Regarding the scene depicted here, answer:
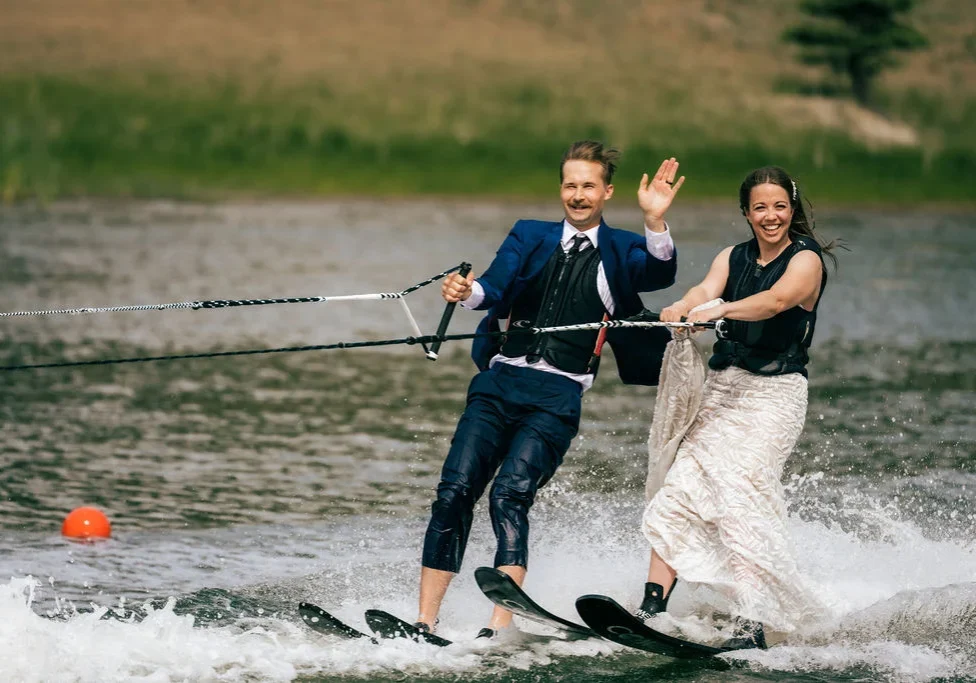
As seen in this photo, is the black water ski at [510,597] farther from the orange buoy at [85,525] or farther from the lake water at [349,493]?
the orange buoy at [85,525]

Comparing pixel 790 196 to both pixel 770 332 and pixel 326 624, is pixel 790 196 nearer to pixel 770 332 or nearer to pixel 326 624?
pixel 770 332

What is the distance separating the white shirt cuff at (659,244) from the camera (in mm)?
7367

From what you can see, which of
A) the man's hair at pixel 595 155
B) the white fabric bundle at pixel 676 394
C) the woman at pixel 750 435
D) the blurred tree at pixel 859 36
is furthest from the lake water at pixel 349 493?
the blurred tree at pixel 859 36

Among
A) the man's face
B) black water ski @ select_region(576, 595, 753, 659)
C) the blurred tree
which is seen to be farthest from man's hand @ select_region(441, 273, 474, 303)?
the blurred tree

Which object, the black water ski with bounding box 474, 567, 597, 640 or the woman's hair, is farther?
the woman's hair

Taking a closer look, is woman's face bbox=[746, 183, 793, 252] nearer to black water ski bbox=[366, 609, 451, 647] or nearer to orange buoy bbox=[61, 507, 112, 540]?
black water ski bbox=[366, 609, 451, 647]

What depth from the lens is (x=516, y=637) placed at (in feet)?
23.8

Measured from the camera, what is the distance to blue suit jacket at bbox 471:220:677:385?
7.48 metres

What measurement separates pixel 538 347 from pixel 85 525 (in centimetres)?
312

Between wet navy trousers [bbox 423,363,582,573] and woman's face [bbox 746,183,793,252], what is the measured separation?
107 centimetres

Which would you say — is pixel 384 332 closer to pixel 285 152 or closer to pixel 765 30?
pixel 285 152

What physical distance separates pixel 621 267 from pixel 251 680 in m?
2.42

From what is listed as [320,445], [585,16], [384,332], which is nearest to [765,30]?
[585,16]

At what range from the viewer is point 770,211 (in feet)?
24.1
